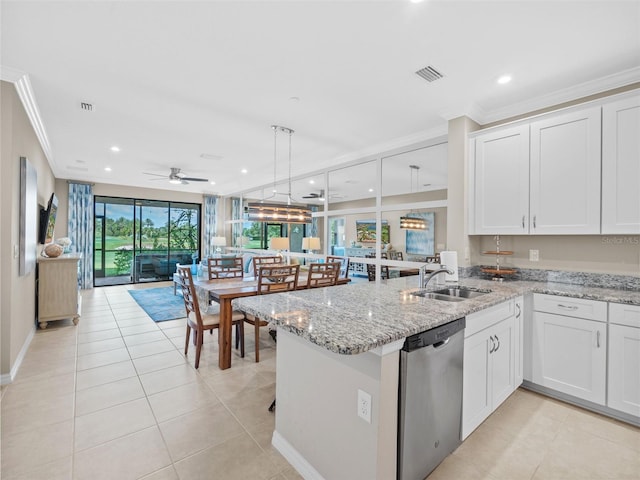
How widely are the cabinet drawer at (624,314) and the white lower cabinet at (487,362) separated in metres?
0.61

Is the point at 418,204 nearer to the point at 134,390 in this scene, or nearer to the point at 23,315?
the point at 134,390

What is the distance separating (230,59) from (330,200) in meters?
3.20

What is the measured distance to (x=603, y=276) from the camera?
8.67ft

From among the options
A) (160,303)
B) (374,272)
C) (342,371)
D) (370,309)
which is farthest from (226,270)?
(342,371)

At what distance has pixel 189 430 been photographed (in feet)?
6.81

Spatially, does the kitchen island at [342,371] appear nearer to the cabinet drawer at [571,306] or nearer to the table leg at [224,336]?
the cabinet drawer at [571,306]

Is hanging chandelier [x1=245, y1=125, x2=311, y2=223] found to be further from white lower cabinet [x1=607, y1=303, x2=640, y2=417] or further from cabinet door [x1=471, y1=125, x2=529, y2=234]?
white lower cabinet [x1=607, y1=303, x2=640, y2=417]

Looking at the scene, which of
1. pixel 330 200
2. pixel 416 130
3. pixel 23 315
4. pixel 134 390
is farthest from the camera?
pixel 330 200

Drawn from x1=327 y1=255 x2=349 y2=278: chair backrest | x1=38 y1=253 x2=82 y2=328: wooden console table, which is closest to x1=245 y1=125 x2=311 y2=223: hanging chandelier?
x1=327 y1=255 x2=349 y2=278: chair backrest

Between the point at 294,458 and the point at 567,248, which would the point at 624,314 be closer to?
the point at 567,248

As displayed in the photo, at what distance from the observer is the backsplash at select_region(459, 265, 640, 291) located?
2533mm

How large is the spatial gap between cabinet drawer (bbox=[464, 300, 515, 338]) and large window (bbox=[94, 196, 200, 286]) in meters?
8.26

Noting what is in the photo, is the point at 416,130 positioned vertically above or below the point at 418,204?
above

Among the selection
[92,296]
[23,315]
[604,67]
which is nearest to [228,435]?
[23,315]
